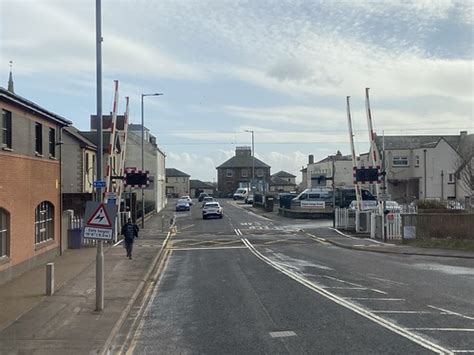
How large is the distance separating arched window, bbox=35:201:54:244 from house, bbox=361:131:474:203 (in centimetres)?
4739

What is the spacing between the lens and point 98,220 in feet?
41.2

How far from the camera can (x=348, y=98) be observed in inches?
1464

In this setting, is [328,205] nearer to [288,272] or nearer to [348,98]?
[348,98]

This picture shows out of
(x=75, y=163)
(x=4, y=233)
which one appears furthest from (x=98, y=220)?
(x=75, y=163)

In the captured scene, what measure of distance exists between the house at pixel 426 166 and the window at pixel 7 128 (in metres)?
51.2

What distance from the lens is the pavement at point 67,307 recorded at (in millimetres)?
9094

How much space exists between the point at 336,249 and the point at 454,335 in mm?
17829

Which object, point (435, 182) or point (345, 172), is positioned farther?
point (345, 172)

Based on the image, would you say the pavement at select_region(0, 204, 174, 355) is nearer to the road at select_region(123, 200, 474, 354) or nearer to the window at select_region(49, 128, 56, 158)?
the road at select_region(123, 200, 474, 354)

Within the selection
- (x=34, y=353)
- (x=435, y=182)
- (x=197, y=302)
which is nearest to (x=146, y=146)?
(x=435, y=182)

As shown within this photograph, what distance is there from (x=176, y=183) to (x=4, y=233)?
13735 centimetres

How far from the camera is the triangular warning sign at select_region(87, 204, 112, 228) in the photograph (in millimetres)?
12531

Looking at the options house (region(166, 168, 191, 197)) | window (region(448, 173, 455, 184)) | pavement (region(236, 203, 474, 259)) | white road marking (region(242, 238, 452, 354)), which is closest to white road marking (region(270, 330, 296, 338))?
white road marking (region(242, 238, 452, 354))

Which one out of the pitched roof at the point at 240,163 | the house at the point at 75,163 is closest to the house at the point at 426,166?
the house at the point at 75,163
